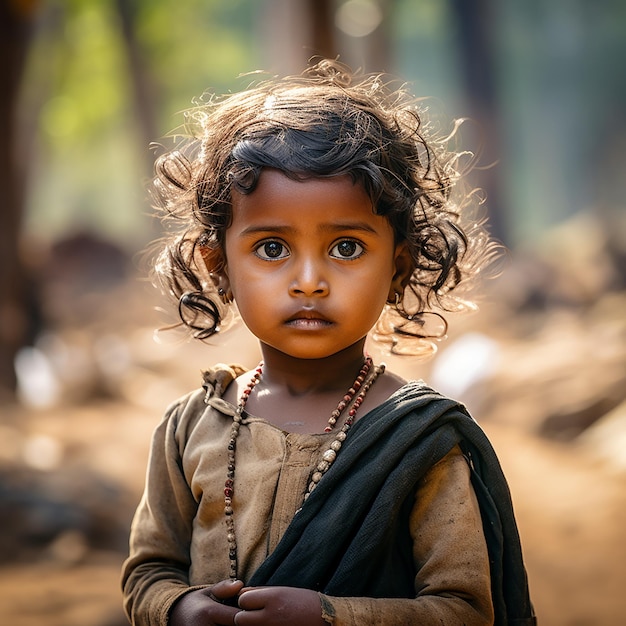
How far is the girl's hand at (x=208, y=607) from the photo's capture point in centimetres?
189

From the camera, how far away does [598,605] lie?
3.93 m

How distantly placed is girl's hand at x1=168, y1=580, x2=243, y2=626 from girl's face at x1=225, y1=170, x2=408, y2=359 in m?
0.51

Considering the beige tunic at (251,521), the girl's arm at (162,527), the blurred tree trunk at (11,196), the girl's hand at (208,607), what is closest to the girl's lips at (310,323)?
the beige tunic at (251,521)

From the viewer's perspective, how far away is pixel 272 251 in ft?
6.61

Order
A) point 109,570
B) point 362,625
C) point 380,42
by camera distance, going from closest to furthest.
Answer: point 362,625 → point 109,570 → point 380,42

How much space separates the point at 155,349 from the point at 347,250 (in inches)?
376

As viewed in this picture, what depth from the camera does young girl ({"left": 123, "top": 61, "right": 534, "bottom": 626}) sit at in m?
1.88

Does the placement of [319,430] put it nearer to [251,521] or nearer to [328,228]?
[251,521]

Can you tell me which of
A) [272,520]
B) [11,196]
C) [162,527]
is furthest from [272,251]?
[11,196]

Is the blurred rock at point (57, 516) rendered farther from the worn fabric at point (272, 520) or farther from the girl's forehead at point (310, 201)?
the girl's forehead at point (310, 201)

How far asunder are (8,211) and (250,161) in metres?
6.53

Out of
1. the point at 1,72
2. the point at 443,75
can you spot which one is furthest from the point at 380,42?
the point at 443,75

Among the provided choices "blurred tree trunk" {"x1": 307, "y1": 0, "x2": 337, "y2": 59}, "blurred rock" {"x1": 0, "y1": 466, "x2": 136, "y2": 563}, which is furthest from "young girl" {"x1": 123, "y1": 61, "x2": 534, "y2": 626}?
"blurred tree trunk" {"x1": 307, "y1": 0, "x2": 337, "y2": 59}

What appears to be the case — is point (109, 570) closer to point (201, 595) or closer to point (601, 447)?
point (201, 595)
